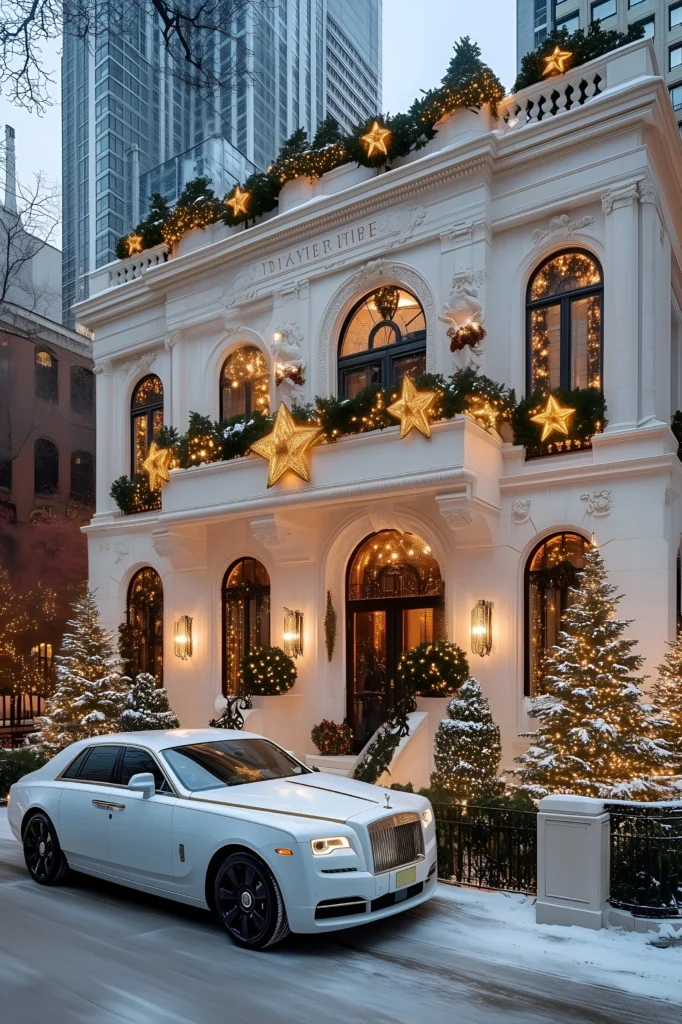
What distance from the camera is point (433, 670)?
13.4 meters

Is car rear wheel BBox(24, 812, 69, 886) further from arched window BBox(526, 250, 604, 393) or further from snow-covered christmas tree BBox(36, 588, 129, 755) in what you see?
arched window BBox(526, 250, 604, 393)

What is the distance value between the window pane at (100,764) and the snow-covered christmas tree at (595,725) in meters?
4.40

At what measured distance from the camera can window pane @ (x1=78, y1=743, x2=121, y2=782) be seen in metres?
8.16

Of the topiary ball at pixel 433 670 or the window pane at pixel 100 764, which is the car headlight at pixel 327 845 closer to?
the window pane at pixel 100 764

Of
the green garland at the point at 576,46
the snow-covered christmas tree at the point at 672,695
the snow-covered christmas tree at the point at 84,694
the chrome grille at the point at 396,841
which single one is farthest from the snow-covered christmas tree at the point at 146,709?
the green garland at the point at 576,46

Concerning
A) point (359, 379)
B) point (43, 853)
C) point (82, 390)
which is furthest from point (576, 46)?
point (82, 390)

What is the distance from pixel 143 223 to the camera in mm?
21125

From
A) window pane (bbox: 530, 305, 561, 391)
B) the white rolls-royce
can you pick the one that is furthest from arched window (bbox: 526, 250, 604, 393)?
the white rolls-royce

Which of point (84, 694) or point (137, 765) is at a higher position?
point (137, 765)

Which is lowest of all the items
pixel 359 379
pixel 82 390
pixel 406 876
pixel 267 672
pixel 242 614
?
pixel 406 876

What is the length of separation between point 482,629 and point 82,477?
24.5 meters

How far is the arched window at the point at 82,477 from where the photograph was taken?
113 feet

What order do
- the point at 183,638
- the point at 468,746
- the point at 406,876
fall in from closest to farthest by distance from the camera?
1. the point at 406,876
2. the point at 468,746
3. the point at 183,638

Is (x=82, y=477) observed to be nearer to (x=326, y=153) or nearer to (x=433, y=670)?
(x=326, y=153)
